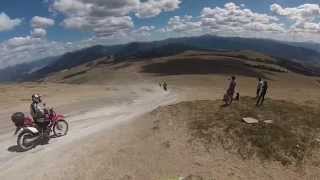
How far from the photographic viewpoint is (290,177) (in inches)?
708

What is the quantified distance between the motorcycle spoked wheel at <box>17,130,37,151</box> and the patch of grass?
843 centimetres

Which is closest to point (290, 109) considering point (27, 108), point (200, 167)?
point (200, 167)

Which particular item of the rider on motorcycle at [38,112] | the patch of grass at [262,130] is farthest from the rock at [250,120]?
the rider on motorcycle at [38,112]

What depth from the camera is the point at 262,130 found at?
72.5 ft

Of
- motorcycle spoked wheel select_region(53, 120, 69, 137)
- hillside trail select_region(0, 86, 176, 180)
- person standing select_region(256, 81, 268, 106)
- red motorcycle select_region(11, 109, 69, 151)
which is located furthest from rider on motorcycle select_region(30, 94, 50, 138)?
person standing select_region(256, 81, 268, 106)

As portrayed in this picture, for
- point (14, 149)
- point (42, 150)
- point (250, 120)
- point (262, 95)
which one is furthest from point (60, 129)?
point (262, 95)

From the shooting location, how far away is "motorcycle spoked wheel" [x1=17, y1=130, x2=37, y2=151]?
798 inches

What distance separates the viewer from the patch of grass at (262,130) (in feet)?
66.0

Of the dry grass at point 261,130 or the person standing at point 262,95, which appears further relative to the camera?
the person standing at point 262,95

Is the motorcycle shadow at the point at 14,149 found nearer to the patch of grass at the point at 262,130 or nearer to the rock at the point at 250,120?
the patch of grass at the point at 262,130

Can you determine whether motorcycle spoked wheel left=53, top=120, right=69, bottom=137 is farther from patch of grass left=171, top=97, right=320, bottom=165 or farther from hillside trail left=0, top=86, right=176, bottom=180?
patch of grass left=171, top=97, right=320, bottom=165

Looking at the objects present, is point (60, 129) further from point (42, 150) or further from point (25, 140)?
point (42, 150)

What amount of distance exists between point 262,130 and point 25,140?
1250 cm

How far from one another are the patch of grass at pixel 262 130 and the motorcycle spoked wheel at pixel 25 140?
332 inches
